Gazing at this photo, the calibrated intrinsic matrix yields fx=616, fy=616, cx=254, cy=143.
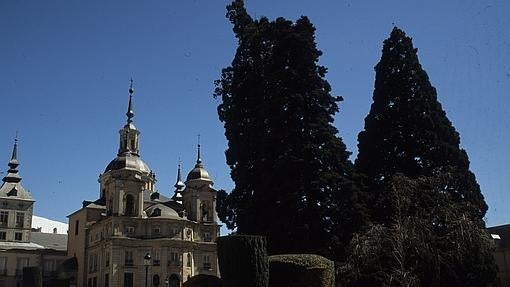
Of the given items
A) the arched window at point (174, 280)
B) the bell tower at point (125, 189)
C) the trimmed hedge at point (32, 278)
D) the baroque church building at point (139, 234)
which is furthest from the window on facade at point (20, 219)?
the arched window at point (174, 280)

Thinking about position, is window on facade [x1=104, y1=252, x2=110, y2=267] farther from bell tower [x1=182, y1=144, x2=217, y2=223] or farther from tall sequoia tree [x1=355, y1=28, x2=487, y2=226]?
tall sequoia tree [x1=355, y1=28, x2=487, y2=226]

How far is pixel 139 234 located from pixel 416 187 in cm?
4898

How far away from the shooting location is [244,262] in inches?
926

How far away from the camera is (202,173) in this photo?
8231 cm

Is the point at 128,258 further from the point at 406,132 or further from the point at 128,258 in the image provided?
the point at 406,132

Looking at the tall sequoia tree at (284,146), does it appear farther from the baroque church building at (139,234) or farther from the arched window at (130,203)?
the arched window at (130,203)

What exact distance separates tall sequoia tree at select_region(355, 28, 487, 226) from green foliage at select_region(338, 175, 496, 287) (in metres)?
4.69

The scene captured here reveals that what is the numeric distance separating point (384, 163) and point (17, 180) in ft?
226

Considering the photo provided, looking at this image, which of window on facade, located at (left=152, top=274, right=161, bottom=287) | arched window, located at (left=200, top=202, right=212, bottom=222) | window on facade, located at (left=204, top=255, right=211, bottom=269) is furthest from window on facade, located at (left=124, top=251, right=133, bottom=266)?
arched window, located at (left=200, top=202, right=212, bottom=222)

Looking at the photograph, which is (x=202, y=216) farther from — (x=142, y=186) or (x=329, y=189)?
(x=329, y=189)

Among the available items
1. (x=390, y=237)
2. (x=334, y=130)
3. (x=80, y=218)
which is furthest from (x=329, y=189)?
(x=80, y=218)

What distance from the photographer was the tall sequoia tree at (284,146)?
3281 cm

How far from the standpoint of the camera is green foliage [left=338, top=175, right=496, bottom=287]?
2641 centimetres

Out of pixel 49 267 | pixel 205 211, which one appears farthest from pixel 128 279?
pixel 49 267
